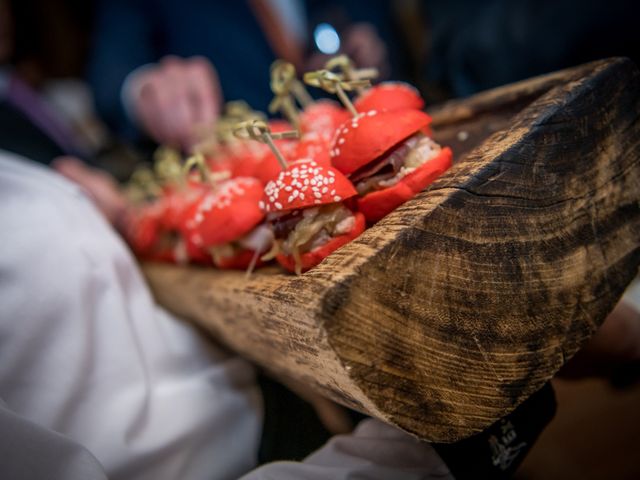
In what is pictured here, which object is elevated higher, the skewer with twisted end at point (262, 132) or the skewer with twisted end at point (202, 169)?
the skewer with twisted end at point (262, 132)

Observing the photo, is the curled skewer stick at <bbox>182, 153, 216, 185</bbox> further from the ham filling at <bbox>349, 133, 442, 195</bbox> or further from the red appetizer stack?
the ham filling at <bbox>349, 133, 442, 195</bbox>

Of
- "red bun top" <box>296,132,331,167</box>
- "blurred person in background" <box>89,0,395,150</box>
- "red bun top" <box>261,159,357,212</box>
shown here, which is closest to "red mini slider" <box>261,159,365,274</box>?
"red bun top" <box>261,159,357,212</box>

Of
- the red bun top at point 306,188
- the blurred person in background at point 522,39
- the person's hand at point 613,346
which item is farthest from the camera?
the blurred person in background at point 522,39

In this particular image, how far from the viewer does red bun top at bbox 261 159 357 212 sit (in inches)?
25.5

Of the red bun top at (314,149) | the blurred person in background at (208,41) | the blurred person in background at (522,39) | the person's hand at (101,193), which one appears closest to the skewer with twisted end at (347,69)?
the red bun top at (314,149)

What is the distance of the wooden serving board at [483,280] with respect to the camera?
1.76 ft

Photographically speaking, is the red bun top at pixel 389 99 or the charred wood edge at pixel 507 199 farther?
the red bun top at pixel 389 99

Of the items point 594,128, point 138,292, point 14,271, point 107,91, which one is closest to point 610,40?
point 594,128

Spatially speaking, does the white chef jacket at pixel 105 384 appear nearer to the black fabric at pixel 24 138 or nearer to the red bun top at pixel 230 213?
the red bun top at pixel 230 213

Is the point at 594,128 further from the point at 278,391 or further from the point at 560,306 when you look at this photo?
the point at 278,391

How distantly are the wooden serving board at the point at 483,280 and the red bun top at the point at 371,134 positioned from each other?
10 centimetres

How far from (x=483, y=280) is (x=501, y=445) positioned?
32 cm

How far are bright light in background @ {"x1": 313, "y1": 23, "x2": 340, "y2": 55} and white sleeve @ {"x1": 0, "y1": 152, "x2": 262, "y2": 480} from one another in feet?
3.71

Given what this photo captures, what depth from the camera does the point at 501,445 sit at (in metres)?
0.72
